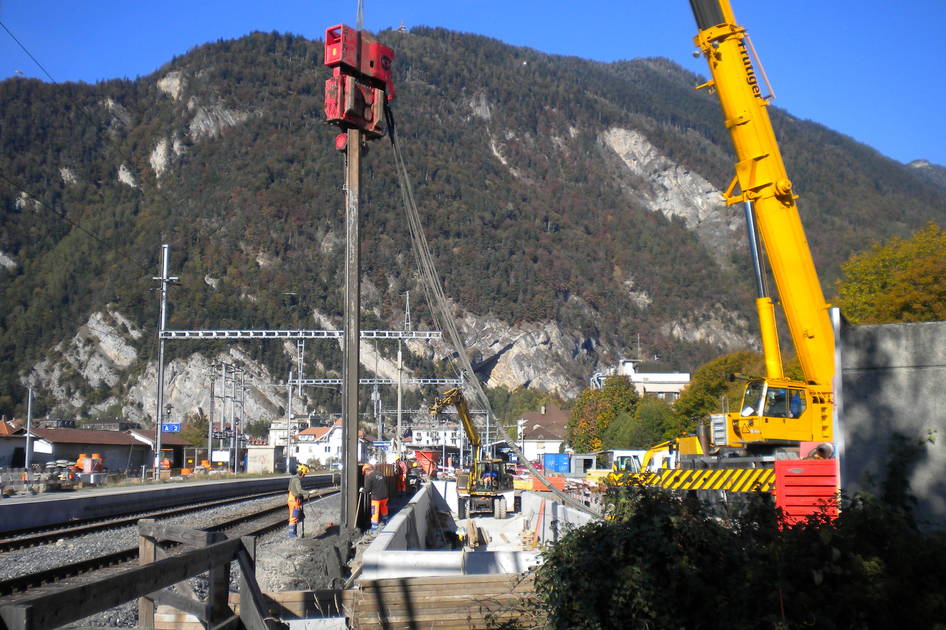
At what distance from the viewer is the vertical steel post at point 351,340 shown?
13578 mm

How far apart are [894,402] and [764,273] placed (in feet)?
35.9

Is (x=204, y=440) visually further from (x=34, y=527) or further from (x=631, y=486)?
(x=631, y=486)

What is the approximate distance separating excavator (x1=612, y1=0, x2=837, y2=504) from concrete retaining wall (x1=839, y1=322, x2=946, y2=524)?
8.75 metres

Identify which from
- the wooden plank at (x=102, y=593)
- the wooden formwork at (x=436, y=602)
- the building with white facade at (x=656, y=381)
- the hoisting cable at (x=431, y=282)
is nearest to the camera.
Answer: the wooden plank at (x=102, y=593)

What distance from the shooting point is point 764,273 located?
58.7 ft

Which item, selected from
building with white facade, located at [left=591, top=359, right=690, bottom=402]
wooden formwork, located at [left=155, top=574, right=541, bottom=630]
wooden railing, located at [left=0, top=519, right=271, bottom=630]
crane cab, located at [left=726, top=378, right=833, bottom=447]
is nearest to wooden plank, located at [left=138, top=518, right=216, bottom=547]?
wooden railing, located at [left=0, top=519, right=271, bottom=630]

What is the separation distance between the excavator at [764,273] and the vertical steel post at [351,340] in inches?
228

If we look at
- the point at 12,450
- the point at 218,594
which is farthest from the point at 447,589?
the point at 12,450

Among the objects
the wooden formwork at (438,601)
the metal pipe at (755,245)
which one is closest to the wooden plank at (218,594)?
the wooden formwork at (438,601)

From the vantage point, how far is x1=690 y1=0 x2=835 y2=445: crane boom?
1691 centimetres

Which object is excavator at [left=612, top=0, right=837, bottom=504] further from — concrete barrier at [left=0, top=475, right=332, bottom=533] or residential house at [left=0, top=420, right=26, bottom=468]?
residential house at [left=0, top=420, right=26, bottom=468]

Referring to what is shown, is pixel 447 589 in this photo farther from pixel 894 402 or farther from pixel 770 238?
pixel 770 238

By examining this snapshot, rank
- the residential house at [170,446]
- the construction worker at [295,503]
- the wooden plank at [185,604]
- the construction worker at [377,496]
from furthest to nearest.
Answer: the residential house at [170,446]
the construction worker at [377,496]
the construction worker at [295,503]
the wooden plank at [185,604]

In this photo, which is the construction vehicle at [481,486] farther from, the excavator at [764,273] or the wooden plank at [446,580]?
the wooden plank at [446,580]
